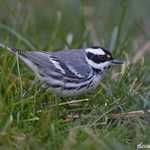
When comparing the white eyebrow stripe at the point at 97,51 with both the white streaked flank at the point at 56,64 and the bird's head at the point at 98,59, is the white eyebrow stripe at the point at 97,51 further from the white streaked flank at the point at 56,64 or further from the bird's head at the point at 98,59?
the white streaked flank at the point at 56,64

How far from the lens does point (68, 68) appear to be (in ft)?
20.9

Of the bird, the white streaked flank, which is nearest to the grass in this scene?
the bird

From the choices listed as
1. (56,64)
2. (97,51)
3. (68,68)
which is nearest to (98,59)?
(97,51)

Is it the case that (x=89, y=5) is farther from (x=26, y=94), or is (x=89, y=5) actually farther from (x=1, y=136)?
(x=1, y=136)

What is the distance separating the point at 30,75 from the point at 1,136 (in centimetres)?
161

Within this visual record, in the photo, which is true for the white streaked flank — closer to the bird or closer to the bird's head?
the bird

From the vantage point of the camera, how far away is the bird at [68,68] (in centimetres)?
621

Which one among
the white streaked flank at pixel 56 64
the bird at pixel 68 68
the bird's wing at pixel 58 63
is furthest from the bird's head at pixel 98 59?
the white streaked flank at pixel 56 64

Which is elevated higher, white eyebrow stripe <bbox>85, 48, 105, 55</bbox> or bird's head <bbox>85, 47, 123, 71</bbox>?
white eyebrow stripe <bbox>85, 48, 105, 55</bbox>

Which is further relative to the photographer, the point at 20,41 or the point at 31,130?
the point at 20,41

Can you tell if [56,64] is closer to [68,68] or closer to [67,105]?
[68,68]

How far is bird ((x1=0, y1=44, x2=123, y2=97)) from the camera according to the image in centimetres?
621

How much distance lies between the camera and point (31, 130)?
5.18m

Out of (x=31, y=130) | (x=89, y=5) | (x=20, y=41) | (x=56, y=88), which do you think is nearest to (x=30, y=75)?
(x=56, y=88)
